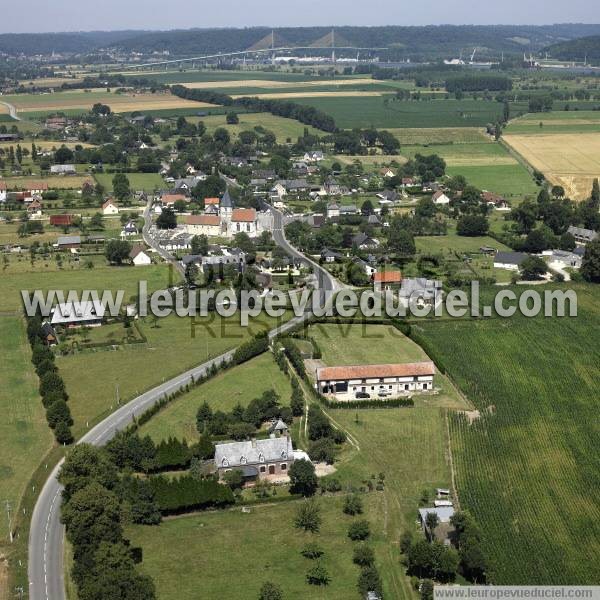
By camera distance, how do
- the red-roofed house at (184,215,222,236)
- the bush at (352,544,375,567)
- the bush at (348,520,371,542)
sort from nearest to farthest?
1. the bush at (352,544,375,567)
2. the bush at (348,520,371,542)
3. the red-roofed house at (184,215,222,236)

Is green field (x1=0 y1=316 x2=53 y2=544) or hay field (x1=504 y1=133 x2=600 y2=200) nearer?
green field (x1=0 y1=316 x2=53 y2=544)

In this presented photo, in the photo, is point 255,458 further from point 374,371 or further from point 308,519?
point 374,371

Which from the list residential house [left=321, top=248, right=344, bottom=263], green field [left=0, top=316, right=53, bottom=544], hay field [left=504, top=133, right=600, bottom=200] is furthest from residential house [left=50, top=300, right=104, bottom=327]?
hay field [left=504, top=133, right=600, bottom=200]

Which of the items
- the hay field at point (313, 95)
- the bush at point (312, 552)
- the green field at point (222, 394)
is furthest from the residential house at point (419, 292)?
the hay field at point (313, 95)

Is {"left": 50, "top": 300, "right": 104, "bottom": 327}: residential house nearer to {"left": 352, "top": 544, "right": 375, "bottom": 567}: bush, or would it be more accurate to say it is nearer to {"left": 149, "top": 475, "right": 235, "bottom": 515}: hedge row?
{"left": 149, "top": 475, "right": 235, "bottom": 515}: hedge row

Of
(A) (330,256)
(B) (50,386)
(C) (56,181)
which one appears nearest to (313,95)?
(C) (56,181)

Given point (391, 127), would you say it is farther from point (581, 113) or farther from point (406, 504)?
point (406, 504)
